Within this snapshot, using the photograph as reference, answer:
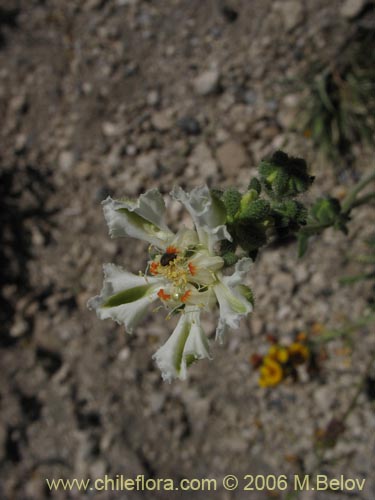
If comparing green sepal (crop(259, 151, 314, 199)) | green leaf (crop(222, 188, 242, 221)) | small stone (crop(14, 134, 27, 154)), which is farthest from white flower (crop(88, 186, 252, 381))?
small stone (crop(14, 134, 27, 154))

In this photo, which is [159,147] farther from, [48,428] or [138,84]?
[48,428]

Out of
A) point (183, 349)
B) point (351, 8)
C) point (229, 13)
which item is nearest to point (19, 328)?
point (183, 349)

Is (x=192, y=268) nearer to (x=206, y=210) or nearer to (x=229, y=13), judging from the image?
(x=206, y=210)

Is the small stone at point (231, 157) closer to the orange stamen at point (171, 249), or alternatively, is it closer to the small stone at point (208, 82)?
the small stone at point (208, 82)

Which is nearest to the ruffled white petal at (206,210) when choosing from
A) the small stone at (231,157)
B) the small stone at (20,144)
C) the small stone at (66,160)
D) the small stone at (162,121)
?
the small stone at (231,157)

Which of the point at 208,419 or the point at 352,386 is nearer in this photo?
the point at 352,386


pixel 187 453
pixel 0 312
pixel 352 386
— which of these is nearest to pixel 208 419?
pixel 187 453
